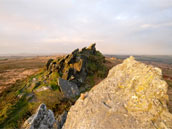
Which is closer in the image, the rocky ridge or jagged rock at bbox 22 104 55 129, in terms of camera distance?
jagged rock at bbox 22 104 55 129

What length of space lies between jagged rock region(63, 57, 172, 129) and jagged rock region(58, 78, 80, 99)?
282 inches

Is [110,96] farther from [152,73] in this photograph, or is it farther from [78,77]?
[78,77]

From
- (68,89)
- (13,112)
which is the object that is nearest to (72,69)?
(68,89)

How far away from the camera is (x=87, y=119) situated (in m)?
3.94

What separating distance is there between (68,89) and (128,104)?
9.80 metres

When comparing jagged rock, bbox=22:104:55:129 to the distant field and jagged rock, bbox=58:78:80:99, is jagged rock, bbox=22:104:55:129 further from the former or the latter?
the distant field

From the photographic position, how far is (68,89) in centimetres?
1249

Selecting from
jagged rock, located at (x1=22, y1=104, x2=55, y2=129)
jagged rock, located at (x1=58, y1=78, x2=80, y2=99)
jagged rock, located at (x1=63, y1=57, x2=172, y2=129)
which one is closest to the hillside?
jagged rock, located at (x1=58, y1=78, x2=80, y2=99)

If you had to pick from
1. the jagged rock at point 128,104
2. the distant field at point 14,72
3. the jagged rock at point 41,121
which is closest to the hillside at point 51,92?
the jagged rock at point 41,121

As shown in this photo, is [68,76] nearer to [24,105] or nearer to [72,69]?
[72,69]

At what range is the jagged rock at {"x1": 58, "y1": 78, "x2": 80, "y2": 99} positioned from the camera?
11794mm

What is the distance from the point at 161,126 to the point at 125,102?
1.31 m

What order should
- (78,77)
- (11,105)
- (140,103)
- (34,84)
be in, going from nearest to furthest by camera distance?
(140,103) < (11,105) < (34,84) < (78,77)

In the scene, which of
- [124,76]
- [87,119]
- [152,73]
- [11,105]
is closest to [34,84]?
[11,105]
